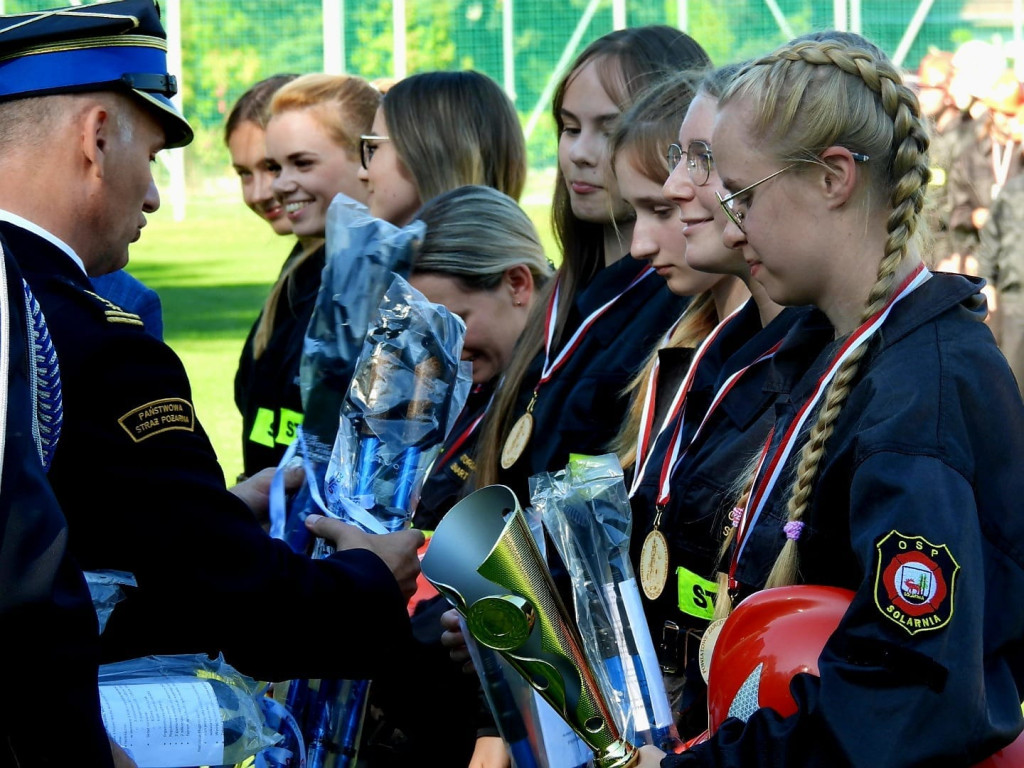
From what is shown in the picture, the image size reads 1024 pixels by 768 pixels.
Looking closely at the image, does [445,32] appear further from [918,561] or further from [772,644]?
[918,561]

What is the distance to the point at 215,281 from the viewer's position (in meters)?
22.4

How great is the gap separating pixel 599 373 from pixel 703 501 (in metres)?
0.95

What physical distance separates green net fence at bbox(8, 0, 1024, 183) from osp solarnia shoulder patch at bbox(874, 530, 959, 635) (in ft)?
88.8

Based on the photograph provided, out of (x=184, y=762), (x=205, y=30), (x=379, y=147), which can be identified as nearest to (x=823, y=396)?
(x=184, y=762)

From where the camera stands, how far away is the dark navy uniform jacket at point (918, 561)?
1969 mm

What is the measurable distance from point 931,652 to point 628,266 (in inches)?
76.5

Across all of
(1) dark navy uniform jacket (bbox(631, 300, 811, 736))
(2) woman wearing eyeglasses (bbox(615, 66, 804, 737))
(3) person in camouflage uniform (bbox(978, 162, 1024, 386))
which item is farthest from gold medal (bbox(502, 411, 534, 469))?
(3) person in camouflage uniform (bbox(978, 162, 1024, 386))

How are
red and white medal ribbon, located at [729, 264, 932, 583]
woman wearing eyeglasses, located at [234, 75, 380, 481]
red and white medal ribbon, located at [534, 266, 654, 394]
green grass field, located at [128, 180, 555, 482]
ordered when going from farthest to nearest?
green grass field, located at [128, 180, 555, 482] → woman wearing eyeglasses, located at [234, 75, 380, 481] → red and white medal ribbon, located at [534, 266, 654, 394] → red and white medal ribbon, located at [729, 264, 932, 583]

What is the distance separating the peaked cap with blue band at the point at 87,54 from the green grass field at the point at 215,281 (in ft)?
14.0

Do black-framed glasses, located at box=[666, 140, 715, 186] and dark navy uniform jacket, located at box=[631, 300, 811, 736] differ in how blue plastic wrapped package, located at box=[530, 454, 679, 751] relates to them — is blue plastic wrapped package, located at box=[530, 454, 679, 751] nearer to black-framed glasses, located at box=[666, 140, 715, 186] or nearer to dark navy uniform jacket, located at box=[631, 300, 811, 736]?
dark navy uniform jacket, located at box=[631, 300, 811, 736]

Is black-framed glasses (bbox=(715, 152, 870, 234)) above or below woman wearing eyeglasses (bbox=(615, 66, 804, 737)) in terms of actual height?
above

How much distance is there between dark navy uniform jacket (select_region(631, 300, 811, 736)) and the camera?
266 cm

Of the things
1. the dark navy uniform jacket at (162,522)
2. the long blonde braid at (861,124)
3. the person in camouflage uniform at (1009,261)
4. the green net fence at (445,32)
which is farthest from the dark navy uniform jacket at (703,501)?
the green net fence at (445,32)

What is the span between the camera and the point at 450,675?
3443 mm
